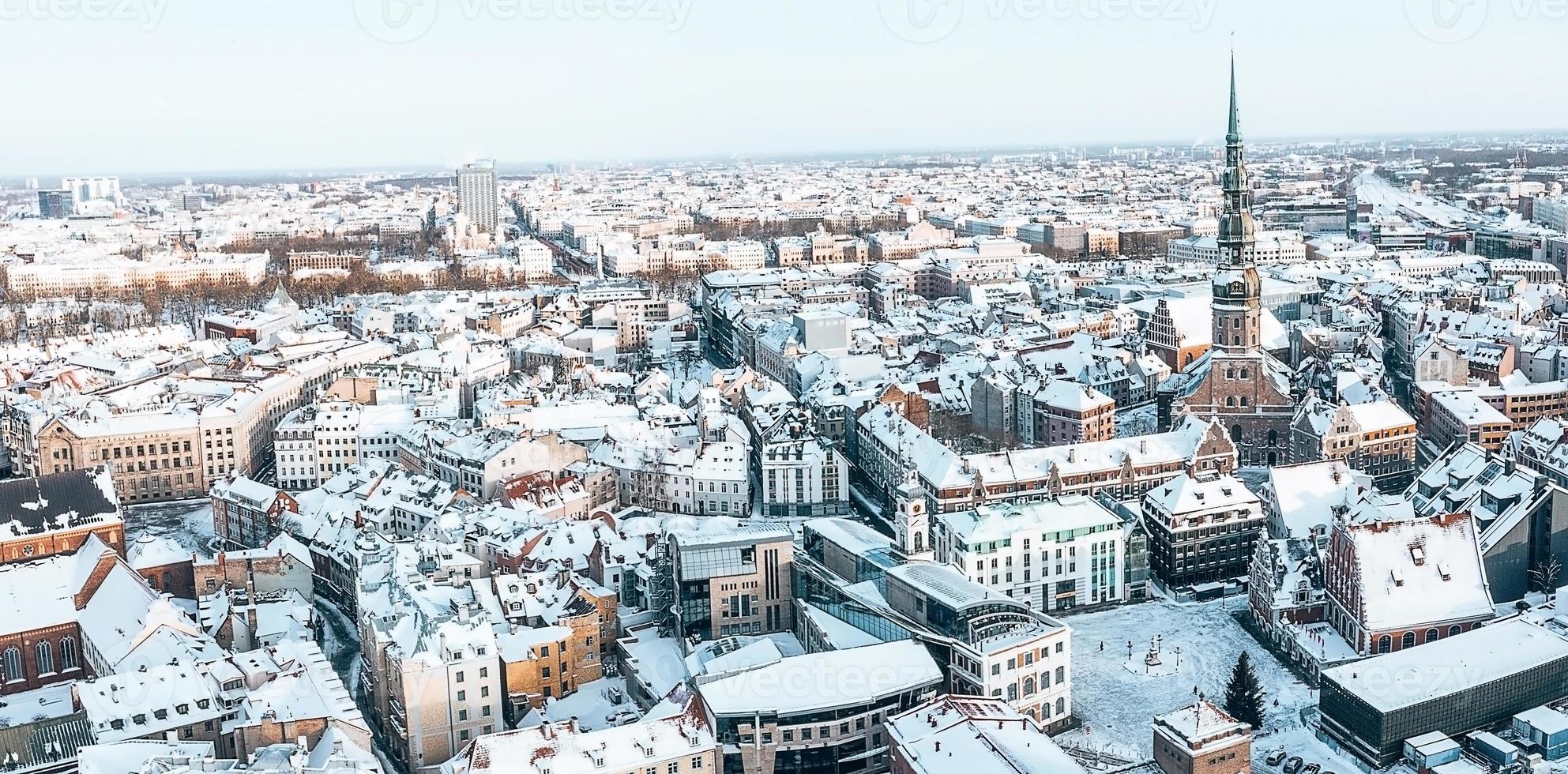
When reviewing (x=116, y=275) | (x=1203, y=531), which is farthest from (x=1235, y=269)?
(x=116, y=275)

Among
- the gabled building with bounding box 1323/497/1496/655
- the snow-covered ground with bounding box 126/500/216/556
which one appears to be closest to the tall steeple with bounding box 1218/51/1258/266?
the gabled building with bounding box 1323/497/1496/655

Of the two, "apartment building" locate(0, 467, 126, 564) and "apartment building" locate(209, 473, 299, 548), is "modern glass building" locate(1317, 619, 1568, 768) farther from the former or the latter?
"apartment building" locate(0, 467, 126, 564)

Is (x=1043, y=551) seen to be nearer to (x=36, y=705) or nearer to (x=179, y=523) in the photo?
(x=36, y=705)

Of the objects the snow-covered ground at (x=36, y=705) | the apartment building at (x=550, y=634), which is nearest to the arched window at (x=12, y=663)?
the snow-covered ground at (x=36, y=705)

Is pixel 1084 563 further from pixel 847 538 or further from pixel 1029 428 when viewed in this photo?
pixel 1029 428

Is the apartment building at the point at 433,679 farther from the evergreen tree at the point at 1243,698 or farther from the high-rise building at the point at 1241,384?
the high-rise building at the point at 1241,384

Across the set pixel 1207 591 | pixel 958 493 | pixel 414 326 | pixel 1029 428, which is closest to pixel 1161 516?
pixel 1207 591
